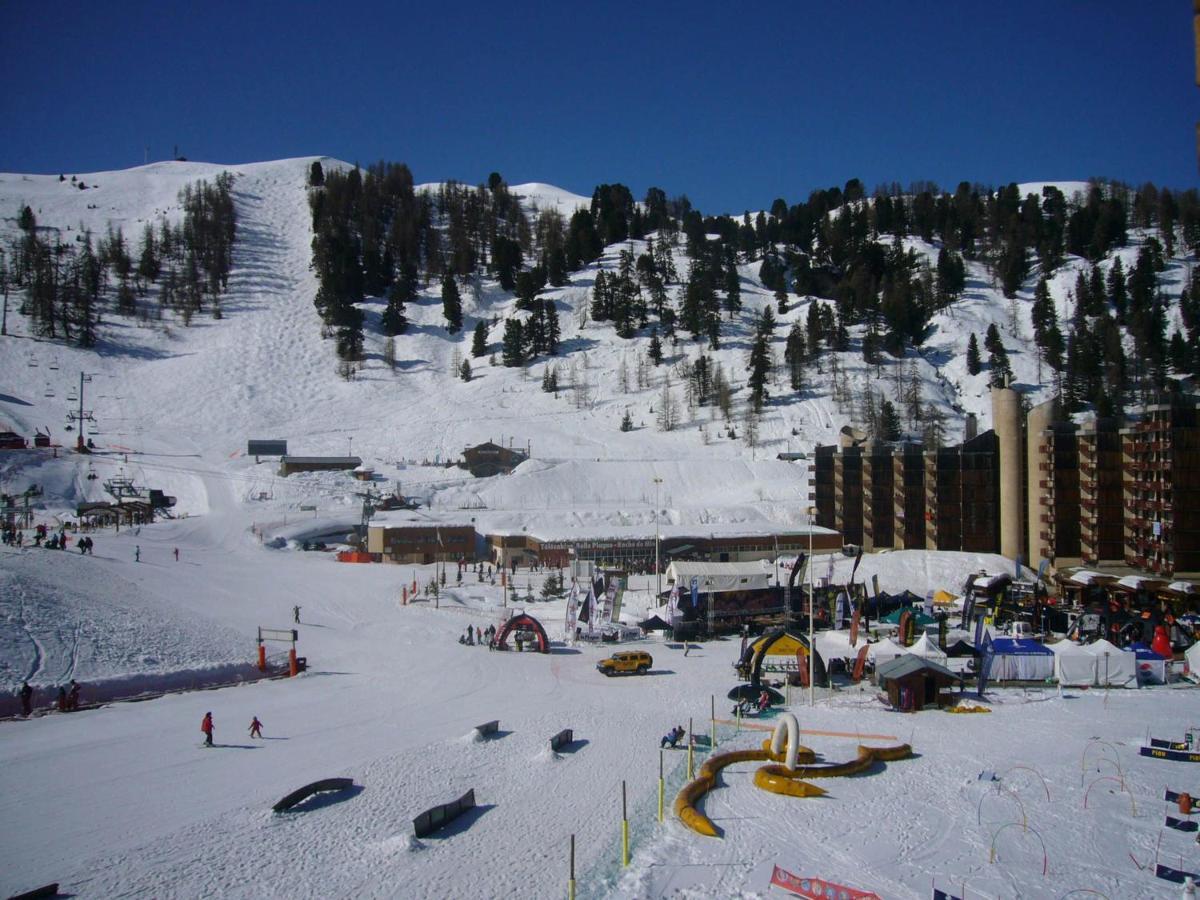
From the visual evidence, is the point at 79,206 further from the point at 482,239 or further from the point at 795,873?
the point at 795,873

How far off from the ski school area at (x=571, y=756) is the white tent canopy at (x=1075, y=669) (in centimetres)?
8

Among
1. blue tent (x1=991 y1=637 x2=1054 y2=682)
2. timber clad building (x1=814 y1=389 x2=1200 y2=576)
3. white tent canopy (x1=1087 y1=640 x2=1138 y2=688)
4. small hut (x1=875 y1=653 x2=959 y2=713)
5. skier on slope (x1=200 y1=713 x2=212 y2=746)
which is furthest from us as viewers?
timber clad building (x1=814 y1=389 x2=1200 y2=576)

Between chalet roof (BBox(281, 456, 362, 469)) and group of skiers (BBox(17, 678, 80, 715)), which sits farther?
chalet roof (BBox(281, 456, 362, 469))

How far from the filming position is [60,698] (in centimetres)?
1720

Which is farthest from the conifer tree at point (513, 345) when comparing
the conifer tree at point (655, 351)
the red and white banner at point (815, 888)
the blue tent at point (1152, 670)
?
the red and white banner at point (815, 888)

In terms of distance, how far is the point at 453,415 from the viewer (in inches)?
2635

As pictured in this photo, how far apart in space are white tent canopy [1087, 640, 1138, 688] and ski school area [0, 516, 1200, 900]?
5 centimetres

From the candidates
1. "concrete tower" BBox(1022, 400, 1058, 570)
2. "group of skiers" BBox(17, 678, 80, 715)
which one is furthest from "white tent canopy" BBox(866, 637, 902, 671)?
"concrete tower" BBox(1022, 400, 1058, 570)

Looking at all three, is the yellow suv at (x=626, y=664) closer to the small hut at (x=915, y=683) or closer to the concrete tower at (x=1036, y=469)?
the small hut at (x=915, y=683)

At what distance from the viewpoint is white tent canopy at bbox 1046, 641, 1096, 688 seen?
64.0ft

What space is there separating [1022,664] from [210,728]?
1728cm

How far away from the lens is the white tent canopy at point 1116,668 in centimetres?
1942

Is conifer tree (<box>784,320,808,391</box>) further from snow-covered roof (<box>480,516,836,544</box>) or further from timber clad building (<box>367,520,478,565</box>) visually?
timber clad building (<box>367,520,478,565</box>)

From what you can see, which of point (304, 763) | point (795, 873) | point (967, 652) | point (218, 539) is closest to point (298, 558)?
point (218, 539)
